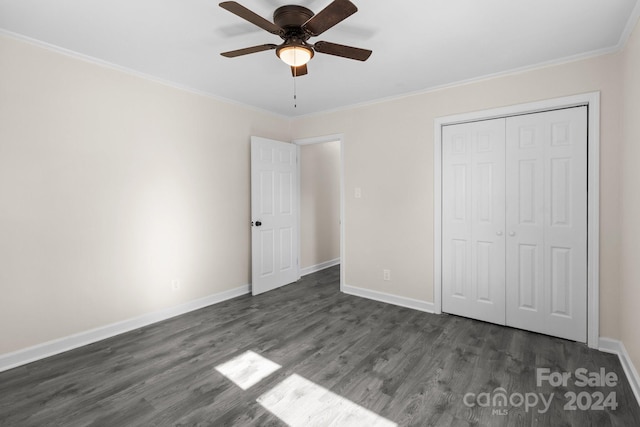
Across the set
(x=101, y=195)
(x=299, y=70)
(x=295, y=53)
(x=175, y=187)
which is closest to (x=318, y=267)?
(x=175, y=187)

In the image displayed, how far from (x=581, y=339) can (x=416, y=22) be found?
2951 millimetres

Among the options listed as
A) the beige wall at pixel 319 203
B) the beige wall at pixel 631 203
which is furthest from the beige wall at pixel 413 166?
the beige wall at pixel 319 203

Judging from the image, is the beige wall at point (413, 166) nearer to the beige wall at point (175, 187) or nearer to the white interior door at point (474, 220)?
the beige wall at point (175, 187)

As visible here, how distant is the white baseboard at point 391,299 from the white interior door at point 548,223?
0.81m

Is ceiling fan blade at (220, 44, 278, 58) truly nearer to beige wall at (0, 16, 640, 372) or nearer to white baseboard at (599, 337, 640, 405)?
beige wall at (0, 16, 640, 372)

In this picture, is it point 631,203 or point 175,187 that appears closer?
point 631,203

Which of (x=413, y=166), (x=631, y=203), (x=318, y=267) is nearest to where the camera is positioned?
(x=631, y=203)

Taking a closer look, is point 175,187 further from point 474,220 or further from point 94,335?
point 474,220

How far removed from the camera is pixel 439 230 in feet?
11.5

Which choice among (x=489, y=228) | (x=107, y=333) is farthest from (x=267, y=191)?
(x=489, y=228)

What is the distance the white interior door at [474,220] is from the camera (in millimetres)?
3143

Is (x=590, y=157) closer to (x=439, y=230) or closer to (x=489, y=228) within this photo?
(x=489, y=228)

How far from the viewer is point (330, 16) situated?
1.76m

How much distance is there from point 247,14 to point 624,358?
3.55 m
